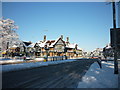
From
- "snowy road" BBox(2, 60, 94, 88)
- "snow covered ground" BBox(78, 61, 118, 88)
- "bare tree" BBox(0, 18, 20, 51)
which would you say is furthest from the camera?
"bare tree" BBox(0, 18, 20, 51)

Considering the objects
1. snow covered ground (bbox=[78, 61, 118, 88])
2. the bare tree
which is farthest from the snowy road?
the bare tree

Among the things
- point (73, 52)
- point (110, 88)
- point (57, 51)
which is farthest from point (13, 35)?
point (73, 52)

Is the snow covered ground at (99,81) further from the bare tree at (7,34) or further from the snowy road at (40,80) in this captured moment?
the bare tree at (7,34)

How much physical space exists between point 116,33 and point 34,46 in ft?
175

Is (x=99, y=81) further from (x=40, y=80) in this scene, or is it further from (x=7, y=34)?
(x=7, y=34)

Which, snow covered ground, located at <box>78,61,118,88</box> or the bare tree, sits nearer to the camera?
snow covered ground, located at <box>78,61,118,88</box>

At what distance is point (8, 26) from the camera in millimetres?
28844

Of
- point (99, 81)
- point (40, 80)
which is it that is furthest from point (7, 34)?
point (99, 81)

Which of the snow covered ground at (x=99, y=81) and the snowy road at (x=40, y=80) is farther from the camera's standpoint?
the snowy road at (x=40, y=80)

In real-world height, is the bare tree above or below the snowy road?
above

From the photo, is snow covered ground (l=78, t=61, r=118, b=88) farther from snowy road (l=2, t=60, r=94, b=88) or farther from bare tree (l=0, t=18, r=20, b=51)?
bare tree (l=0, t=18, r=20, b=51)

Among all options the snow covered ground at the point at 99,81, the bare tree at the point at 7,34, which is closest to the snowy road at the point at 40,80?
the snow covered ground at the point at 99,81

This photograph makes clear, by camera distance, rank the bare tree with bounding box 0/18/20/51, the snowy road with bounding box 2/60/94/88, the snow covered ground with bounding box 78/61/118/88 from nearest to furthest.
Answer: the snow covered ground with bounding box 78/61/118/88
the snowy road with bounding box 2/60/94/88
the bare tree with bounding box 0/18/20/51

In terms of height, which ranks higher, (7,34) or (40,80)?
(7,34)
